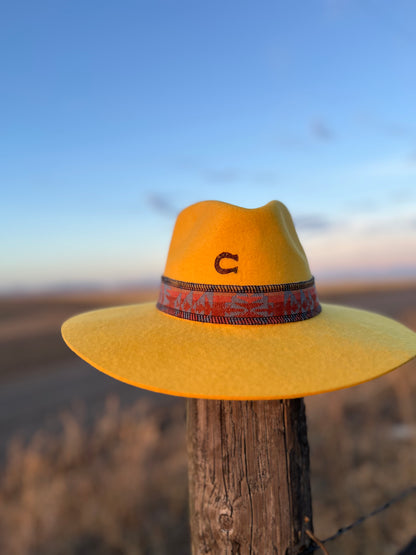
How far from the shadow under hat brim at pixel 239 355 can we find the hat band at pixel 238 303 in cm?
3

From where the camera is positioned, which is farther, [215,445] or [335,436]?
[335,436]

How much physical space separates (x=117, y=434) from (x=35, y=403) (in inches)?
139

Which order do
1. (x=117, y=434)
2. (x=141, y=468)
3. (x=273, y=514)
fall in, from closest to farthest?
1. (x=273, y=514)
2. (x=141, y=468)
3. (x=117, y=434)

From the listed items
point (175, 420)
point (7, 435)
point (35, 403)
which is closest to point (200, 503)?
point (175, 420)

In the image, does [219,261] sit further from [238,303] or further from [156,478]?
[156,478]

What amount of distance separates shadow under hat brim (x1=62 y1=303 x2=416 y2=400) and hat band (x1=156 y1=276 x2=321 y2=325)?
3 centimetres

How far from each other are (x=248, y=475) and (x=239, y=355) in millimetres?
455

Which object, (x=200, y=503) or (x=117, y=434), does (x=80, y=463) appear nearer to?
(x=117, y=434)

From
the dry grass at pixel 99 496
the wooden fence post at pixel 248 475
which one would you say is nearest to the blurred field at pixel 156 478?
the dry grass at pixel 99 496

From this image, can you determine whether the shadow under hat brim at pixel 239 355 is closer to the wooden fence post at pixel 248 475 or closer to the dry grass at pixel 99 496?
the wooden fence post at pixel 248 475

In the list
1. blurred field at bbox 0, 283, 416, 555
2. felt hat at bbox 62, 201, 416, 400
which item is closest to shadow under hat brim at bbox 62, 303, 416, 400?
felt hat at bbox 62, 201, 416, 400

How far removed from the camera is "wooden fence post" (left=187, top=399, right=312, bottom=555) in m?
1.32

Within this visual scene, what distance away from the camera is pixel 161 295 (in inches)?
60.2

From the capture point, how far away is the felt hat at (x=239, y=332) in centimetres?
110
